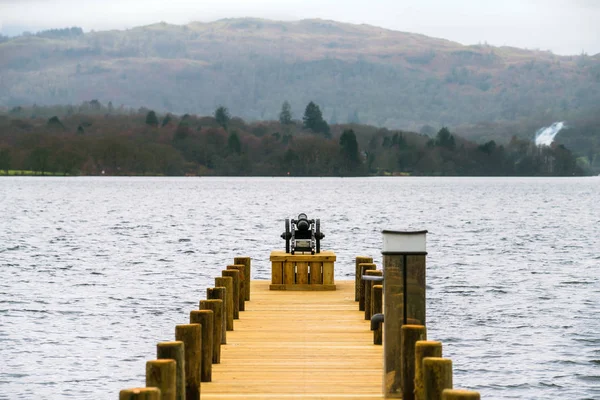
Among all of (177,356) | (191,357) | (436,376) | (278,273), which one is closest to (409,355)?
(436,376)

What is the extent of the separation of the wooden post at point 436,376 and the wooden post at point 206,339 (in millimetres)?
3854

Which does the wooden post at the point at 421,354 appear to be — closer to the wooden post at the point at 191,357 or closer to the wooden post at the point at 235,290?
the wooden post at the point at 191,357

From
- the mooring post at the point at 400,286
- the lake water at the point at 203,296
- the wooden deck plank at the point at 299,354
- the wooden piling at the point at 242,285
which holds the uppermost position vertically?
the mooring post at the point at 400,286

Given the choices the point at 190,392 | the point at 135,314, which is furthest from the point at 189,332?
the point at 135,314

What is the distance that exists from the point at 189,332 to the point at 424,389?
329cm

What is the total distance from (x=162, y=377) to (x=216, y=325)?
447 cm

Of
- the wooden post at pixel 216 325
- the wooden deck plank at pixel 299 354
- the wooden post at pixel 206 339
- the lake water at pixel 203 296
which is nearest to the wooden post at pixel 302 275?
the wooden deck plank at pixel 299 354

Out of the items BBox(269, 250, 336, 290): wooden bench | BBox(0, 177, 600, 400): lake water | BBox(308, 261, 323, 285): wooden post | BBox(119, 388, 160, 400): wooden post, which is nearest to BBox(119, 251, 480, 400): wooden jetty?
BBox(119, 388, 160, 400): wooden post

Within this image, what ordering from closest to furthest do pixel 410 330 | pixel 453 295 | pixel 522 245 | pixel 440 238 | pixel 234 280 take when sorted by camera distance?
pixel 410 330 < pixel 234 280 < pixel 453 295 < pixel 522 245 < pixel 440 238

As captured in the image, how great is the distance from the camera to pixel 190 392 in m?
11.8

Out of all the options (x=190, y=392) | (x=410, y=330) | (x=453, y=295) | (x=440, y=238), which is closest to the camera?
(x=410, y=330)

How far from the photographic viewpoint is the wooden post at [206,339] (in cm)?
1299

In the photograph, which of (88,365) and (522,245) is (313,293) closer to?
(88,365)

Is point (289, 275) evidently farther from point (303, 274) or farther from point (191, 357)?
point (191, 357)
